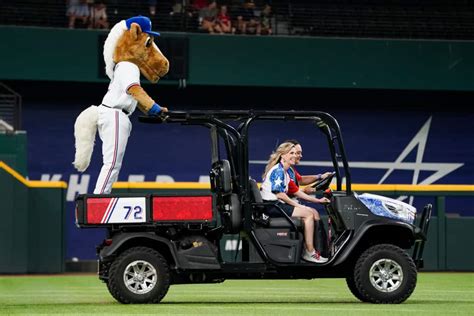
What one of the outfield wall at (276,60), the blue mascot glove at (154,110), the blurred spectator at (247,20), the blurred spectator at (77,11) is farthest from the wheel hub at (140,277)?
the blurred spectator at (247,20)

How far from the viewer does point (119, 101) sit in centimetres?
1280

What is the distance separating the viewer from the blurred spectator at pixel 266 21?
2608cm

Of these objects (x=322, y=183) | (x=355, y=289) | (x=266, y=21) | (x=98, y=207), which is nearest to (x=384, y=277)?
(x=355, y=289)

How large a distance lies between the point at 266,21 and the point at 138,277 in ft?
48.3

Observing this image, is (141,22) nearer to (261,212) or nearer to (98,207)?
(98,207)

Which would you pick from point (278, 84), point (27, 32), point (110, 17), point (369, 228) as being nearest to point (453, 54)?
point (278, 84)

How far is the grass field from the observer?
1131 centimetres

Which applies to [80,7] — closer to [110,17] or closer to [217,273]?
[110,17]

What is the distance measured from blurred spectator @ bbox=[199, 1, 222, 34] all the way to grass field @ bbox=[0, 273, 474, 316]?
8.09m

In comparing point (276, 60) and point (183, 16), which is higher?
point (183, 16)

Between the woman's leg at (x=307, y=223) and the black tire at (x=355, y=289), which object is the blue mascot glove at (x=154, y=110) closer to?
the woman's leg at (x=307, y=223)

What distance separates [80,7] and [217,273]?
1424cm

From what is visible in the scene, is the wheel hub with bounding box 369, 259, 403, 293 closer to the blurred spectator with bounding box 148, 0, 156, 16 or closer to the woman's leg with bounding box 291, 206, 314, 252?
the woman's leg with bounding box 291, 206, 314, 252

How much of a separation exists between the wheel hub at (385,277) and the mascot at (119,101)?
104 inches
